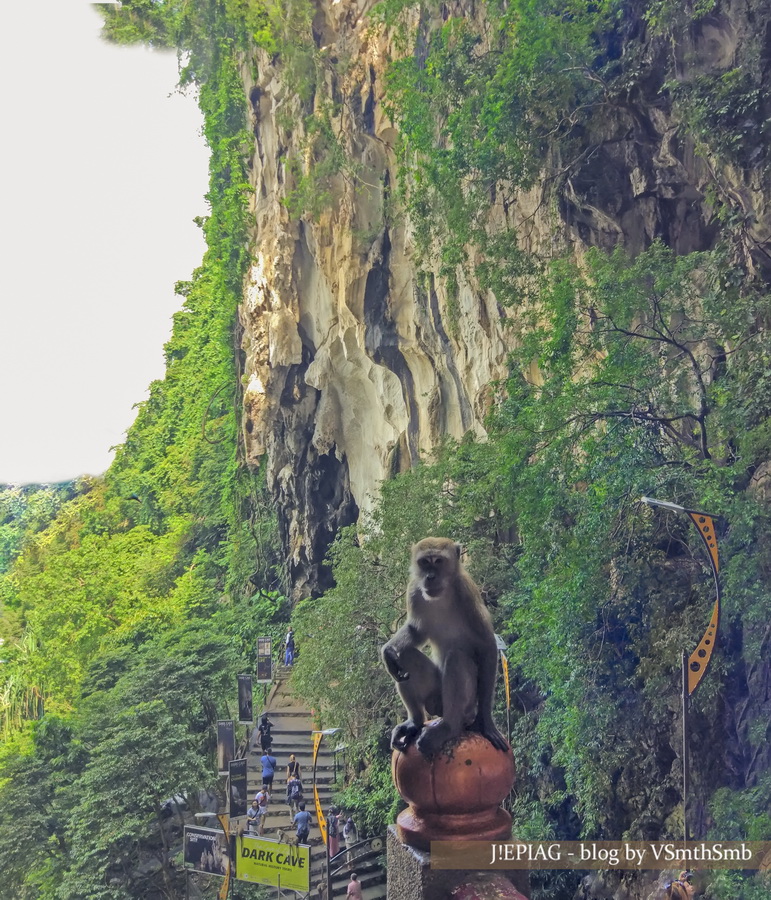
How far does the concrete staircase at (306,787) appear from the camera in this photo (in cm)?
1217

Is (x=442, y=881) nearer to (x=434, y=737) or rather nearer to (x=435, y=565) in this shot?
(x=434, y=737)

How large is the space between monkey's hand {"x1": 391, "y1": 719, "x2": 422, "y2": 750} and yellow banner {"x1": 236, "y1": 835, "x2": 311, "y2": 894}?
6891 mm

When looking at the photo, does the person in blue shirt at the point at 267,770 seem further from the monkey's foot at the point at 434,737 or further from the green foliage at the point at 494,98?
the monkey's foot at the point at 434,737

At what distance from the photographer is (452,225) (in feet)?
39.8

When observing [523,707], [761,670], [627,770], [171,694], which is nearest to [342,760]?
[171,694]

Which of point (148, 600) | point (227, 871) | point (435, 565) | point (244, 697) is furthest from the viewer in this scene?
point (148, 600)

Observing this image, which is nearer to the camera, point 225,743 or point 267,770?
point 225,743

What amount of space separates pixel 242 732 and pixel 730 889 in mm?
12858

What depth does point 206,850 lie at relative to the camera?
34.7 ft

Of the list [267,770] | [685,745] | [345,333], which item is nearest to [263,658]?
[267,770]

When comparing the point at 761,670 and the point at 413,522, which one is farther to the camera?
the point at 413,522

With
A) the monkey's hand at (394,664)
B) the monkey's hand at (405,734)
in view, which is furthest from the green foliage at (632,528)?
the monkey's hand at (405,734)

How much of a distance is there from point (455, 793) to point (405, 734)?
40cm

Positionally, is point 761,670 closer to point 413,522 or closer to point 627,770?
point 627,770
